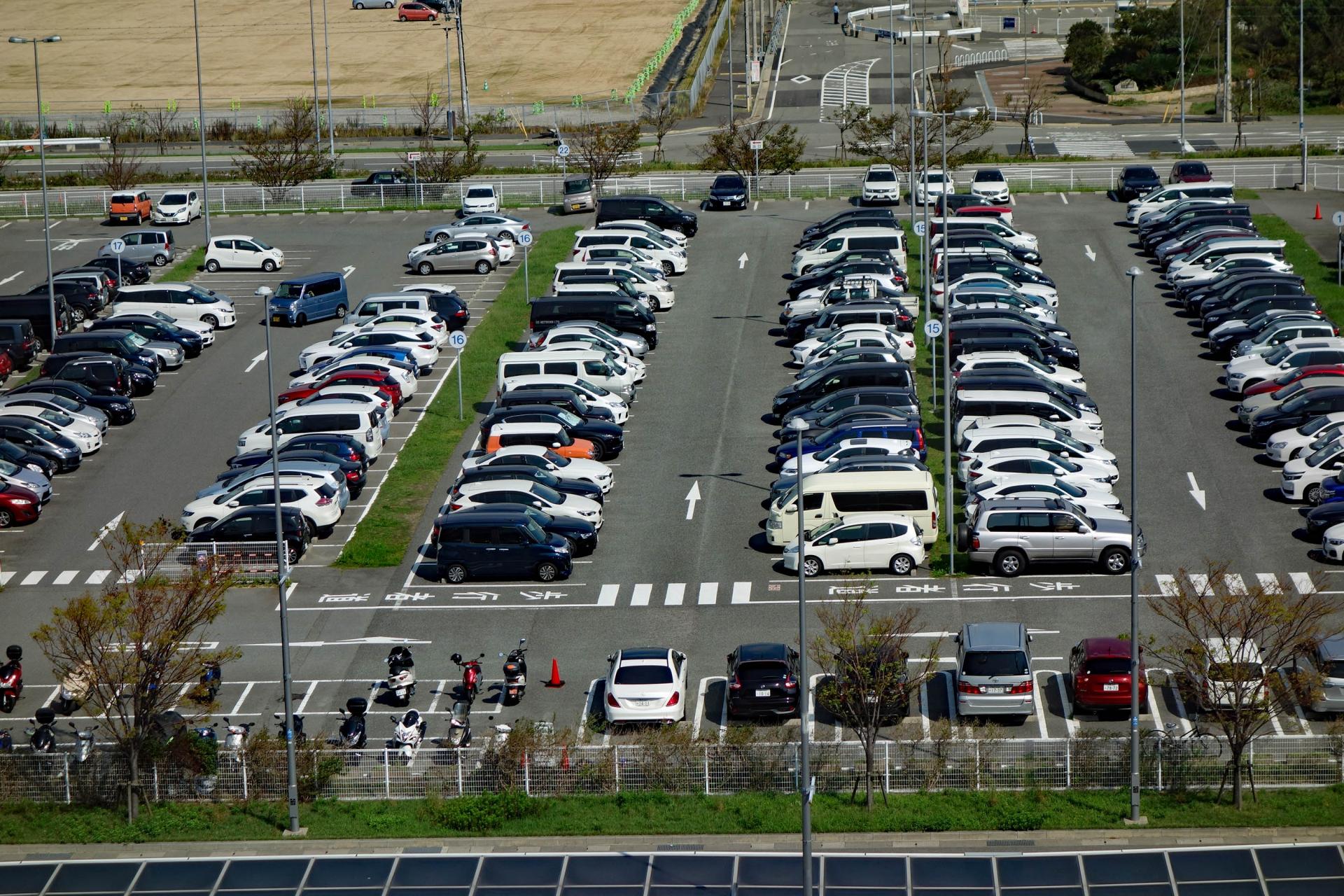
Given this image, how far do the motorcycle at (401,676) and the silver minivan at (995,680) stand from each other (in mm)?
11145

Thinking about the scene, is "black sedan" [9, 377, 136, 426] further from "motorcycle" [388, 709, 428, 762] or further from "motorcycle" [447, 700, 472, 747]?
"motorcycle" [447, 700, 472, 747]

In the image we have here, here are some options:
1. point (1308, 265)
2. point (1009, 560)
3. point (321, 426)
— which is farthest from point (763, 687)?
point (1308, 265)

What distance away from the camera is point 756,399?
5741 cm

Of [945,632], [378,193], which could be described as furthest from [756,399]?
[378,193]

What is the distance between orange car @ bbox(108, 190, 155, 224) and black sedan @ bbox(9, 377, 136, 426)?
26.7 m

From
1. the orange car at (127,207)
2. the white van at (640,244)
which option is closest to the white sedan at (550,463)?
the white van at (640,244)

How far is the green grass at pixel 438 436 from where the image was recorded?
156ft

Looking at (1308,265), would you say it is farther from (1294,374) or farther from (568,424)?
(568,424)

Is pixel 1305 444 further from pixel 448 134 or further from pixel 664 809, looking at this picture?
pixel 448 134

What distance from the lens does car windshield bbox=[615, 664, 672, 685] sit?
3750 cm

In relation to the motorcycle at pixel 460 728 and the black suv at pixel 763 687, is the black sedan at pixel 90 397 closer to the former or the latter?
the motorcycle at pixel 460 728

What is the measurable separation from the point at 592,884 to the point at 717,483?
1990cm

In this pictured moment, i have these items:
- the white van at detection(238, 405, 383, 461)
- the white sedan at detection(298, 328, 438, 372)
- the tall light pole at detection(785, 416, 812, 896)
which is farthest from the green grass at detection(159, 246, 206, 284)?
the tall light pole at detection(785, 416, 812, 896)

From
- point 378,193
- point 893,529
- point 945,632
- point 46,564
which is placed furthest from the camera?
point 378,193
